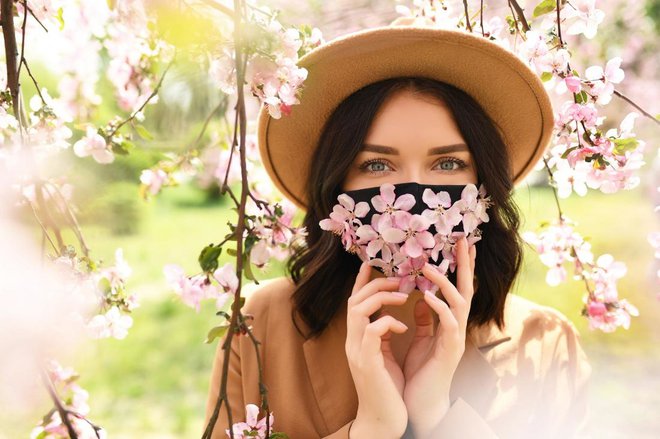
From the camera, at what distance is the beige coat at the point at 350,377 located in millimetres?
1646

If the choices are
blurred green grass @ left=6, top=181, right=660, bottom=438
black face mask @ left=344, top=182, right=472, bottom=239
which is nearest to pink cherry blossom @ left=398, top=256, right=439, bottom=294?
black face mask @ left=344, top=182, right=472, bottom=239

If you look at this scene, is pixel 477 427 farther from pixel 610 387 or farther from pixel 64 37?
pixel 610 387

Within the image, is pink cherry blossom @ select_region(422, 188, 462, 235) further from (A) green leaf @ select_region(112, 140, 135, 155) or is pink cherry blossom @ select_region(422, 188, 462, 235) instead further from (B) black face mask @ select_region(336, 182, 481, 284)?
(A) green leaf @ select_region(112, 140, 135, 155)

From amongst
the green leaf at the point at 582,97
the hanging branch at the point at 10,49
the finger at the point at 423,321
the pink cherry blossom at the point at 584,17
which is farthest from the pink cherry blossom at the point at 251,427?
the pink cherry blossom at the point at 584,17

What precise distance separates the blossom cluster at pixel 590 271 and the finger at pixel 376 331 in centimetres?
70

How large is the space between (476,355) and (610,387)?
3341mm

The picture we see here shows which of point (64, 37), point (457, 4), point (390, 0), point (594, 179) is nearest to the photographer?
point (594, 179)

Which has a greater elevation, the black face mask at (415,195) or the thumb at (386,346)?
the black face mask at (415,195)

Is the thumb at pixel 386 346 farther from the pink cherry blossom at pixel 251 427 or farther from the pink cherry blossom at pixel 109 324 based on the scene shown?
the pink cherry blossom at pixel 109 324

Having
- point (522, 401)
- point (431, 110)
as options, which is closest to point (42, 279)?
point (431, 110)

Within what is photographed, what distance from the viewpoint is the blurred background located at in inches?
169

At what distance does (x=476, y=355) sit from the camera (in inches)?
67.1

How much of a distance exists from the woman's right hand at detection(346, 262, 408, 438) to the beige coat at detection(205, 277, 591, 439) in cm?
17

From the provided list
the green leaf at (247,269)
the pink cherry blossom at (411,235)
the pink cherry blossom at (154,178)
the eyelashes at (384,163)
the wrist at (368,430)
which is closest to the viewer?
the green leaf at (247,269)
